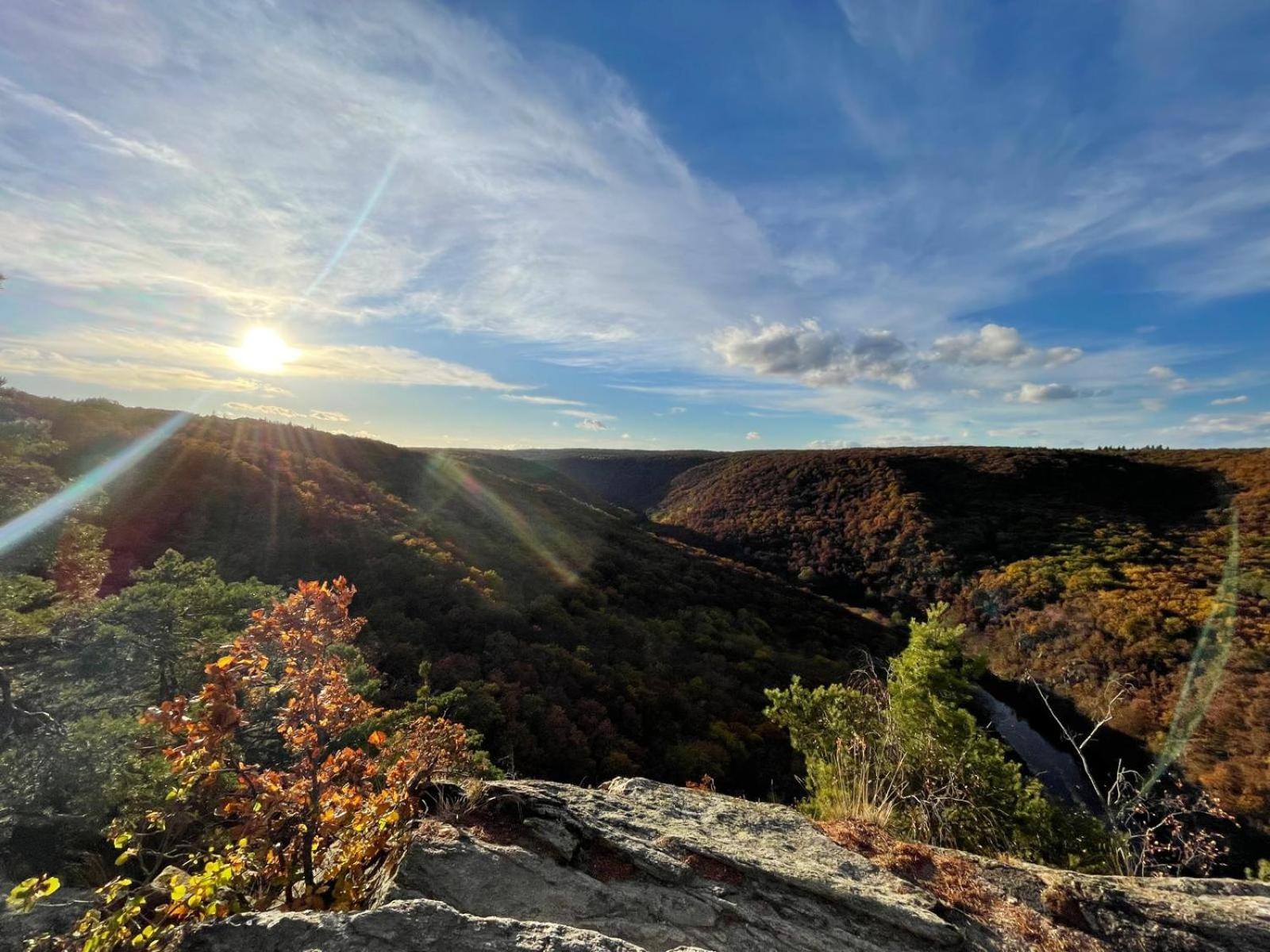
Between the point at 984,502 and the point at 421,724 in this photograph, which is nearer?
the point at 421,724

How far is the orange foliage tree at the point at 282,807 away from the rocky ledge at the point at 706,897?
429 mm

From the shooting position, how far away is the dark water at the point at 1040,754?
23.9 m

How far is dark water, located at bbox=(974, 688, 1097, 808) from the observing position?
23.9 m

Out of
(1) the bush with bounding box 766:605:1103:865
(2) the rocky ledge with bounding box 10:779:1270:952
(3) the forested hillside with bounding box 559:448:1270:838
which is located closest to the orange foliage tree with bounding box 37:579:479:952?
(2) the rocky ledge with bounding box 10:779:1270:952

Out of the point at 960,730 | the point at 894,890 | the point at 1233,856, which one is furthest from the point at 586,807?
the point at 1233,856

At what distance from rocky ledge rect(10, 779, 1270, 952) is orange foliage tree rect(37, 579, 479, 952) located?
16.9 inches

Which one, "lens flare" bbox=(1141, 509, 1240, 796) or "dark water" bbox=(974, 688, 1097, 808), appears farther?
"dark water" bbox=(974, 688, 1097, 808)

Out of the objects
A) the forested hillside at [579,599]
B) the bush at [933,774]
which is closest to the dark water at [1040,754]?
the forested hillside at [579,599]

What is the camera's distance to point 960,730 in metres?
8.16

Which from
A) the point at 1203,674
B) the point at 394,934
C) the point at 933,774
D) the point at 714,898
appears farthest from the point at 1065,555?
the point at 394,934

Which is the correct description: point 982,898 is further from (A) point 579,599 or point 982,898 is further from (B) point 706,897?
(A) point 579,599

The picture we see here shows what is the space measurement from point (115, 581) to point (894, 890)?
21.1 metres

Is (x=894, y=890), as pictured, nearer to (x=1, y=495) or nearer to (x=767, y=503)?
(x=1, y=495)

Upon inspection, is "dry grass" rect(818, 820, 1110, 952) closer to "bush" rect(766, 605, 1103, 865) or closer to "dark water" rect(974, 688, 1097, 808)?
"bush" rect(766, 605, 1103, 865)
